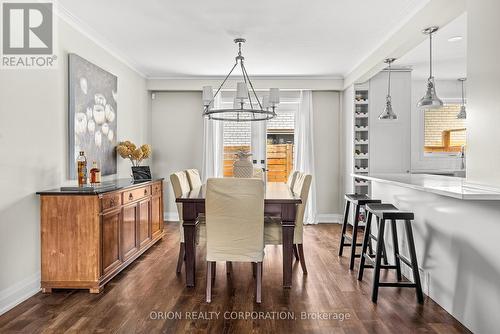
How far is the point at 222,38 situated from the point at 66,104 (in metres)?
1.83

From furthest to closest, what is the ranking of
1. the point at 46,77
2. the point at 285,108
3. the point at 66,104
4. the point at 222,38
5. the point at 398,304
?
the point at 285,108 → the point at 222,38 → the point at 66,104 → the point at 46,77 → the point at 398,304

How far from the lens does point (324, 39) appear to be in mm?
4176

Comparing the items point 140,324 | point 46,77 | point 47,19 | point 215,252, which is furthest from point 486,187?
point 47,19

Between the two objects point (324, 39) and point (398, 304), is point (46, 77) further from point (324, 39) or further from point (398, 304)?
point (398, 304)

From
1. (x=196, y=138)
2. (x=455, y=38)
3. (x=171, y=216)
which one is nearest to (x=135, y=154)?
(x=196, y=138)

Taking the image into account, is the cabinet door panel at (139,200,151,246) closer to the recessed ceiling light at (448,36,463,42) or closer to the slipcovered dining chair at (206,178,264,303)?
the slipcovered dining chair at (206,178,264,303)

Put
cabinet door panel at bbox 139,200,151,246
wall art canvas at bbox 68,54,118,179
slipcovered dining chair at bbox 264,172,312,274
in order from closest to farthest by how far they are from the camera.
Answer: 1. slipcovered dining chair at bbox 264,172,312,274
2. wall art canvas at bbox 68,54,118,179
3. cabinet door panel at bbox 139,200,151,246

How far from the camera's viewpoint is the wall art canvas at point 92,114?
3.56m

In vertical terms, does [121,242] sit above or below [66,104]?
below

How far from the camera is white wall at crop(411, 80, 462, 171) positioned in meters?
6.25

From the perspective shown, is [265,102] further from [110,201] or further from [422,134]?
[422,134]

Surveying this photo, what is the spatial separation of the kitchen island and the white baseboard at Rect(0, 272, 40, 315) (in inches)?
125

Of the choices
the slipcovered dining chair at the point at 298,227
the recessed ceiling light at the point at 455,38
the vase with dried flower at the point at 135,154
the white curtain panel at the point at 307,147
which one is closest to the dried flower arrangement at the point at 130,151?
the vase with dried flower at the point at 135,154

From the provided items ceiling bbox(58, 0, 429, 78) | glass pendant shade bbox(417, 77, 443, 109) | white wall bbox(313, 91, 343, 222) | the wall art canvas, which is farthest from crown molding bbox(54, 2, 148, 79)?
glass pendant shade bbox(417, 77, 443, 109)
